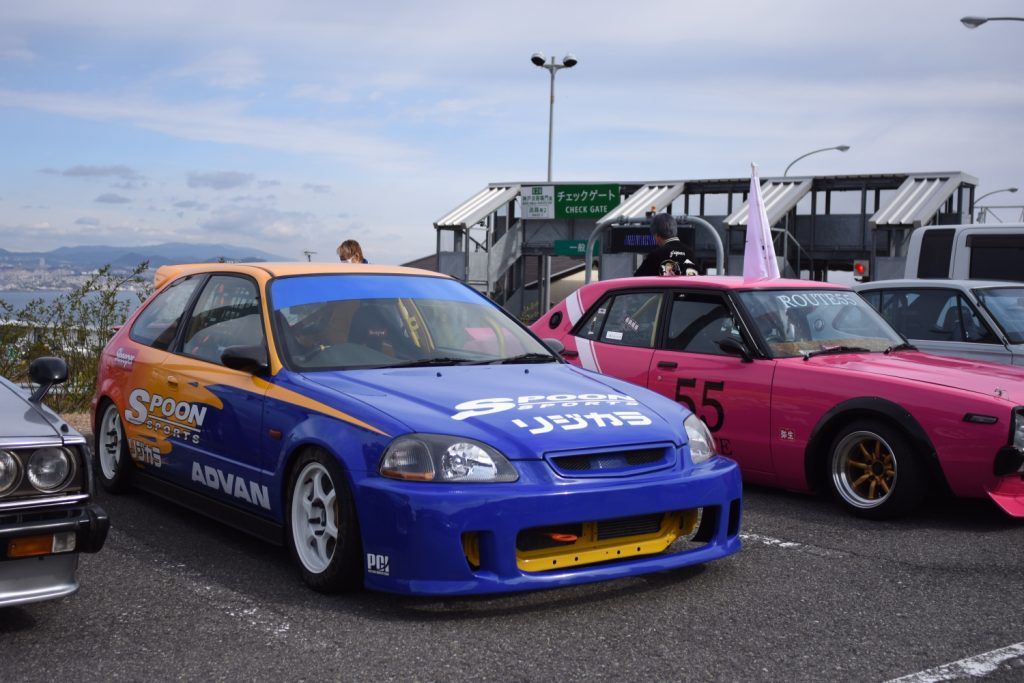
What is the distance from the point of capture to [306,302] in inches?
220

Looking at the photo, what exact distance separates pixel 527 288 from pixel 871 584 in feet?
146

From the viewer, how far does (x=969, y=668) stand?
3.89 meters

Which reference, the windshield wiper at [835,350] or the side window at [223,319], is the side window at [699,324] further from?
the side window at [223,319]

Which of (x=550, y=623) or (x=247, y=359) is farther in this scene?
(x=247, y=359)

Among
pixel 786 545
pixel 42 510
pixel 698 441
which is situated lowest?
pixel 786 545

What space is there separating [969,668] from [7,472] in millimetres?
3333

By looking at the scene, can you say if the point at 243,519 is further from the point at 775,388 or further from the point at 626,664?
the point at 775,388

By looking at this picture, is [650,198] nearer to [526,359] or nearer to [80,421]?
[80,421]

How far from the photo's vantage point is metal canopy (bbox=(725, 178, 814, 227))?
32.0 m

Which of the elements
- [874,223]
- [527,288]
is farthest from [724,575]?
[527,288]

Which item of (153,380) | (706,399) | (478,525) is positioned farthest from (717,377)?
(153,380)

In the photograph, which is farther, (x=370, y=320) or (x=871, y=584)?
(x=370, y=320)

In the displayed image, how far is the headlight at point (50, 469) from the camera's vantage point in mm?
3900

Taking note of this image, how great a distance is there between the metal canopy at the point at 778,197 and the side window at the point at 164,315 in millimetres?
26193
